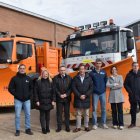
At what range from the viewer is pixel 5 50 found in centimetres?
1117

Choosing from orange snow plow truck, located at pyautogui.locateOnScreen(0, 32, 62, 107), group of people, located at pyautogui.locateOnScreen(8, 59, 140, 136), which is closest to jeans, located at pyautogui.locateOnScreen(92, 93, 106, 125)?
group of people, located at pyautogui.locateOnScreen(8, 59, 140, 136)

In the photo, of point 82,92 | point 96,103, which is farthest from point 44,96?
point 96,103

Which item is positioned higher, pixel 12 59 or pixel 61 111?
pixel 12 59

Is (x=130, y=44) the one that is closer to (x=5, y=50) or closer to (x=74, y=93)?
(x=74, y=93)

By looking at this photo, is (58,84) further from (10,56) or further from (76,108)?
(10,56)

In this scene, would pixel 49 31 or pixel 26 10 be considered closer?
pixel 26 10

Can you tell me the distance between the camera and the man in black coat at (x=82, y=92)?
26.7 feet

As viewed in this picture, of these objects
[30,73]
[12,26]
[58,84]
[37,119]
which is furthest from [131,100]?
[12,26]

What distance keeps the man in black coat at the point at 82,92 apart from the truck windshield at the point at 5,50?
3.61 metres

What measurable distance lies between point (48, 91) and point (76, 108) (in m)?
0.84

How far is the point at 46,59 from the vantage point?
41.4 feet

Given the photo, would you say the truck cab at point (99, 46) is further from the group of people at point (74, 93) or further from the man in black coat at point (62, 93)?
the man in black coat at point (62, 93)

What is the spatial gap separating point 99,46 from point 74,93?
8.83ft

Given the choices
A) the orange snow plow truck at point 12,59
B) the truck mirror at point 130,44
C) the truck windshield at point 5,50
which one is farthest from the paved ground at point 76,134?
the truck windshield at point 5,50
